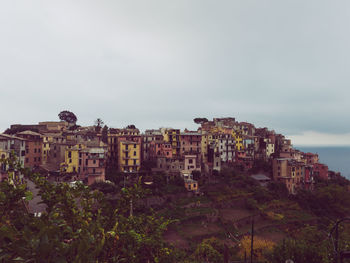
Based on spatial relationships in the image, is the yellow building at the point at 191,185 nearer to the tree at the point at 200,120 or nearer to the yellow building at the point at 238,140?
the yellow building at the point at 238,140

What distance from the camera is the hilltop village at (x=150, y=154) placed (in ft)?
121

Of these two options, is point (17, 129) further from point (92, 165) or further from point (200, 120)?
point (200, 120)

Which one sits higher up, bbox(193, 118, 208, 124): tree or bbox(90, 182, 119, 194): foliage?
bbox(193, 118, 208, 124): tree

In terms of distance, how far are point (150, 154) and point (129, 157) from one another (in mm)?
7623

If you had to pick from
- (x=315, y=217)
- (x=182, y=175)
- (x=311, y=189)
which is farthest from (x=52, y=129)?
(x=311, y=189)

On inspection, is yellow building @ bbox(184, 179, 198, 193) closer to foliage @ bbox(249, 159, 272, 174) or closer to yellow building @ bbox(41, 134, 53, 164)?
foliage @ bbox(249, 159, 272, 174)

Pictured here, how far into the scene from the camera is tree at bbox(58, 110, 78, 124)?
61.1m

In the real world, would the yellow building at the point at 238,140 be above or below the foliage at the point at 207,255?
above

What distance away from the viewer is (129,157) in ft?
137

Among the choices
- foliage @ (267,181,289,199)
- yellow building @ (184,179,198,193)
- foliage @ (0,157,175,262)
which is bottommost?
foliage @ (267,181,289,199)

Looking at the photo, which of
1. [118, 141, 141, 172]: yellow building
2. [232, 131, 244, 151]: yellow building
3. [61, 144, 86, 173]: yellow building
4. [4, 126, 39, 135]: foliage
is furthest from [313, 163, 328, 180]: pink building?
[4, 126, 39, 135]: foliage

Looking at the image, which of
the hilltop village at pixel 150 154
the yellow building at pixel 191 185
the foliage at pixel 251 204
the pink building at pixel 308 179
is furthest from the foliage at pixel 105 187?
the pink building at pixel 308 179

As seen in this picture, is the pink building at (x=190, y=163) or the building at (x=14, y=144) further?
the pink building at (x=190, y=163)

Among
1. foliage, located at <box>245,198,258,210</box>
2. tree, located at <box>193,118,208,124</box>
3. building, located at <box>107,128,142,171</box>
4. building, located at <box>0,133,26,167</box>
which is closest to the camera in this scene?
building, located at <box>0,133,26,167</box>
